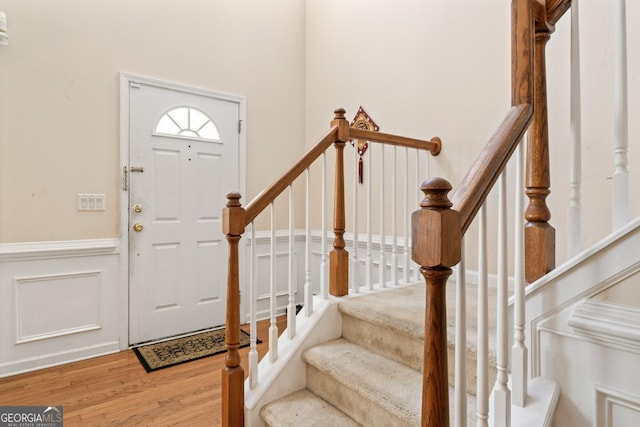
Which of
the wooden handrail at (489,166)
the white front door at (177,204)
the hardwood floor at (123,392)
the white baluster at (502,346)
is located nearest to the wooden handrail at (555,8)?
the wooden handrail at (489,166)

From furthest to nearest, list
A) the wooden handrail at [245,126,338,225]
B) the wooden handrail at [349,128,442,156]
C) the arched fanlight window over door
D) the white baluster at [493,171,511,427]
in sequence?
the arched fanlight window over door
the wooden handrail at [349,128,442,156]
the wooden handrail at [245,126,338,225]
the white baluster at [493,171,511,427]

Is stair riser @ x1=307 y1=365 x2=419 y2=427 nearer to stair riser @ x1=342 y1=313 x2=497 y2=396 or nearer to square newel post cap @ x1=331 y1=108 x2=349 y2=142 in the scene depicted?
stair riser @ x1=342 y1=313 x2=497 y2=396

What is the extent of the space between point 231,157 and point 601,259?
9.62 feet

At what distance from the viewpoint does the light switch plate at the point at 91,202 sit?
264 centimetres

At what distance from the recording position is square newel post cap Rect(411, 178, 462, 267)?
2.29 feet

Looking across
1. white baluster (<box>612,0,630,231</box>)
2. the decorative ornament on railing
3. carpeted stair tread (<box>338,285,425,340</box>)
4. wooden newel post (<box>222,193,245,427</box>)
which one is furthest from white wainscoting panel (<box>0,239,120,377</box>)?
white baluster (<box>612,0,630,231</box>)

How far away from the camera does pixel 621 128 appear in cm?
97

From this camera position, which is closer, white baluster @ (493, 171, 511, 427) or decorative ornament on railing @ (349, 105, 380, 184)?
white baluster @ (493, 171, 511, 427)

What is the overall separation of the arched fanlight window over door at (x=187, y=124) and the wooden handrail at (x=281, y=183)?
66.9 inches

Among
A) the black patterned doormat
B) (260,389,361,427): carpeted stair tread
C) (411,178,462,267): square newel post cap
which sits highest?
(411,178,462,267): square newel post cap

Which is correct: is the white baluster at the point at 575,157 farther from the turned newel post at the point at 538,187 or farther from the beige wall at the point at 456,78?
the beige wall at the point at 456,78

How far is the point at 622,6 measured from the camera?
0.98 metres

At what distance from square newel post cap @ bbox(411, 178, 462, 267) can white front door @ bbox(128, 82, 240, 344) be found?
269 centimetres

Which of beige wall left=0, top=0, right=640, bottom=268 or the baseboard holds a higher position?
beige wall left=0, top=0, right=640, bottom=268
